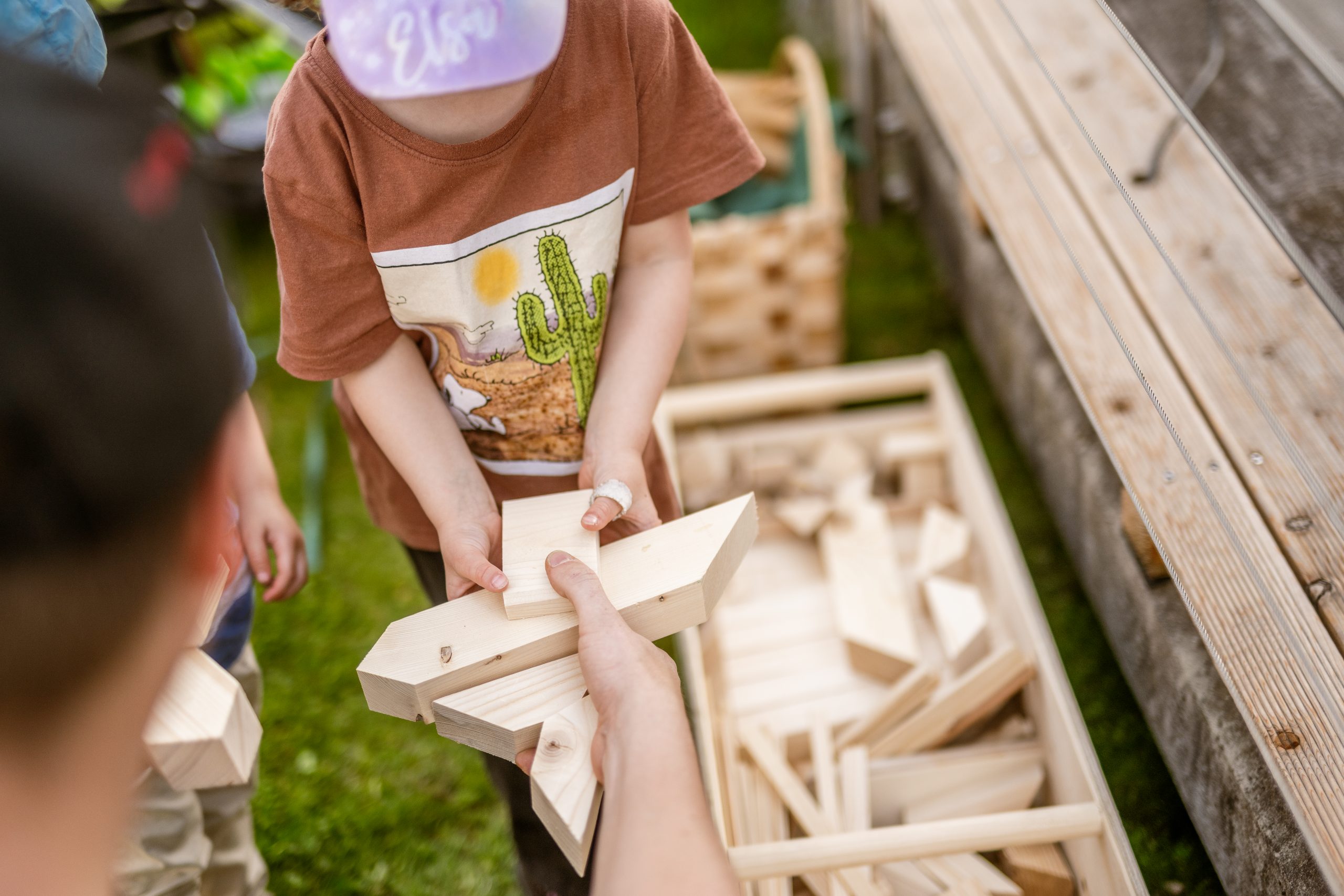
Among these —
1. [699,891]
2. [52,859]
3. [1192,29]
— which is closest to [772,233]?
[1192,29]

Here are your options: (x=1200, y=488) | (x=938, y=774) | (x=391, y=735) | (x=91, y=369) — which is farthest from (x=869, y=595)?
(x=91, y=369)

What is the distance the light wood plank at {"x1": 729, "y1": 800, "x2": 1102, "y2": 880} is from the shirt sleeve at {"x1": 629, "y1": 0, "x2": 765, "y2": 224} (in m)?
0.79

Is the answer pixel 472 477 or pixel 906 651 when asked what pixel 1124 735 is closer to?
pixel 906 651

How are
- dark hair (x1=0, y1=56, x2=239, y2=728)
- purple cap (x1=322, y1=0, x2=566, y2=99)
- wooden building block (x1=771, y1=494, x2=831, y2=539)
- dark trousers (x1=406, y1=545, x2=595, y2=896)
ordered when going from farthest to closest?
wooden building block (x1=771, y1=494, x2=831, y2=539) → dark trousers (x1=406, y1=545, x2=595, y2=896) → purple cap (x1=322, y1=0, x2=566, y2=99) → dark hair (x1=0, y1=56, x2=239, y2=728)

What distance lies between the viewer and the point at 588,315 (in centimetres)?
115

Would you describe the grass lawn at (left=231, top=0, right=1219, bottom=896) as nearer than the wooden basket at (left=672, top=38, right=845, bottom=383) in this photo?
Yes

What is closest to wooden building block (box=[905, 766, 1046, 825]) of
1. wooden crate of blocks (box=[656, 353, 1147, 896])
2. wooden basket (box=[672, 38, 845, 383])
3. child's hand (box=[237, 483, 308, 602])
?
wooden crate of blocks (box=[656, 353, 1147, 896])

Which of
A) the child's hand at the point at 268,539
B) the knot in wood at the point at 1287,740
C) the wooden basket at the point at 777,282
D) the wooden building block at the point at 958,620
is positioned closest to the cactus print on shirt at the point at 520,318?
the child's hand at the point at 268,539

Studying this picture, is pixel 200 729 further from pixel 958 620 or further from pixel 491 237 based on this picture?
pixel 958 620

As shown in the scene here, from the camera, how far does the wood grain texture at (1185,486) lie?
902 mm

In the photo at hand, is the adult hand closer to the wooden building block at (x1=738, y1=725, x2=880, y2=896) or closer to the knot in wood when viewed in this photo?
the knot in wood

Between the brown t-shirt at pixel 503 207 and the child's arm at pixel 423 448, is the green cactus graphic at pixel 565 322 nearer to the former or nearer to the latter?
the brown t-shirt at pixel 503 207

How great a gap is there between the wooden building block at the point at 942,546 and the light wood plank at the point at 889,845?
826 mm

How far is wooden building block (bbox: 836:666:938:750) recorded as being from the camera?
172cm
